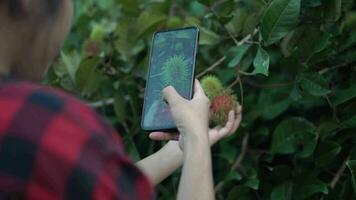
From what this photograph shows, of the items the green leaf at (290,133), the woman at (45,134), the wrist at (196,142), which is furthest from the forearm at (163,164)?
the woman at (45,134)

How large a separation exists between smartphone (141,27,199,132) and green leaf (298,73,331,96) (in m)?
0.33

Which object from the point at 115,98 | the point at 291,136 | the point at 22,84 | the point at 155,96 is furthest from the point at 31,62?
the point at 115,98

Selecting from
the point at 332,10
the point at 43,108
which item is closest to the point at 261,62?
the point at 332,10

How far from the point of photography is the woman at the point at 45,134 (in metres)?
0.69

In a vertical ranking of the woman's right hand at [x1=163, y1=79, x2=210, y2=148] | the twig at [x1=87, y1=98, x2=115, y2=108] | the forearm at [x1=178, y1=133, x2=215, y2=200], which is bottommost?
the twig at [x1=87, y1=98, x2=115, y2=108]

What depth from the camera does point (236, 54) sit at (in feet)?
5.00

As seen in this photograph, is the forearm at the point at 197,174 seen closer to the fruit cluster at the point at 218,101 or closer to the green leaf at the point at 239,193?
the fruit cluster at the point at 218,101

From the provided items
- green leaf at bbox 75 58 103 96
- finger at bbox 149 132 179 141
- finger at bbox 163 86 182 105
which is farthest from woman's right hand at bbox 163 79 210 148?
green leaf at bbox 75 58 103 96

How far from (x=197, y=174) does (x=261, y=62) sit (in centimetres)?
47

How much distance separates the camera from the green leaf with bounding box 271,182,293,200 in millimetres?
1474

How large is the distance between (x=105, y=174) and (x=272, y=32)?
0.78 m

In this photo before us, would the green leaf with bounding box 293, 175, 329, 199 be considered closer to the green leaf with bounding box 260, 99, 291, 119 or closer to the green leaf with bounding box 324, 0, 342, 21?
the green leaf with bounding box 260, 99, 291, 119

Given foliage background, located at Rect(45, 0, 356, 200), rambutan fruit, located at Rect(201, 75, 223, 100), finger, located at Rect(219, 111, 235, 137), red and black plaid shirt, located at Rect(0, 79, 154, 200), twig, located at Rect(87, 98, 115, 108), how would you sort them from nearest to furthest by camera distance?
red and black plaid shirt, located at Rect(0, 79, 154, 200) → finger, located at Rect(219, 111, 235, 137) → rambutan fruit, located at Rect(201, 75, 223, 100) → foliage background, located at Rect(45, 0, 356, 200) → twig, located at Rect(87, 98, 115, 108)

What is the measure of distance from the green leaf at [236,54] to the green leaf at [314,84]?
125 mm
